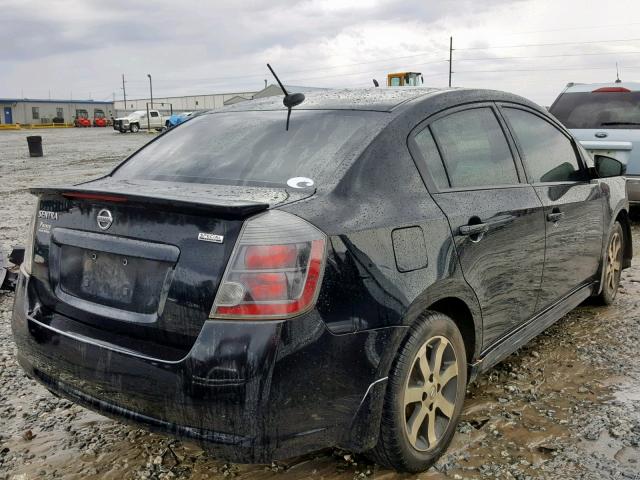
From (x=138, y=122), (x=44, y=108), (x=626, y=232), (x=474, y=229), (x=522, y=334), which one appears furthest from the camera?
(x=44, y=108)

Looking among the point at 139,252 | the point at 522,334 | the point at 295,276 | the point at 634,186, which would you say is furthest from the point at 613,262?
the point at 139,252

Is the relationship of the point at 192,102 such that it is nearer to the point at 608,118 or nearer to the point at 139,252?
the point at 608,118

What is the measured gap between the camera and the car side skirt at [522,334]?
121 inches

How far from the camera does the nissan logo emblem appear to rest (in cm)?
240

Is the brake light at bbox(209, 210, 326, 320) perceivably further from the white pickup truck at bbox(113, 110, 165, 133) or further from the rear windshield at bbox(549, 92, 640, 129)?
the white pickup truck at bbox(113, 110, 165, 133)

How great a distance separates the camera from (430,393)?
2.68 m

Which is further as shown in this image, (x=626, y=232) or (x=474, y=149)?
(x=626, y=232)

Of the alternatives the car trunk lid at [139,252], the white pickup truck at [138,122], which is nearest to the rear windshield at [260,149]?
the car trunk lid at [139,252]

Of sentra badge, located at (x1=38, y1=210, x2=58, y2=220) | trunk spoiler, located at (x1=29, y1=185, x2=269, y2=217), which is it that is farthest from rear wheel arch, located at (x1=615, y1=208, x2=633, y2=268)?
sentra badge, located at (x1=38, y1=210, x2=58, y2=220)

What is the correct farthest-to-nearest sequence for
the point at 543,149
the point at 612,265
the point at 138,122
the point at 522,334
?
the point at 138,122
the point at 612,265
the point at 543,149
the point at 522,334

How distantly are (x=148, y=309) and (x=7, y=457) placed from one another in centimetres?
128

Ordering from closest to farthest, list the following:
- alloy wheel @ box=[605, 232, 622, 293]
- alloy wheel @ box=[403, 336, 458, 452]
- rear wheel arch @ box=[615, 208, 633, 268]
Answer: alloy wheel @ box=[403, 336, 458, 452] → alloy wheel @ box=[605, 232, 622, 293] → rear wheel arch @ box=[615, 208, 633, 268]

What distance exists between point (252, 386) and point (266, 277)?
36cm

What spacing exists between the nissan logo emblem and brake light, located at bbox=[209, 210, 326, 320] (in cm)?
60
